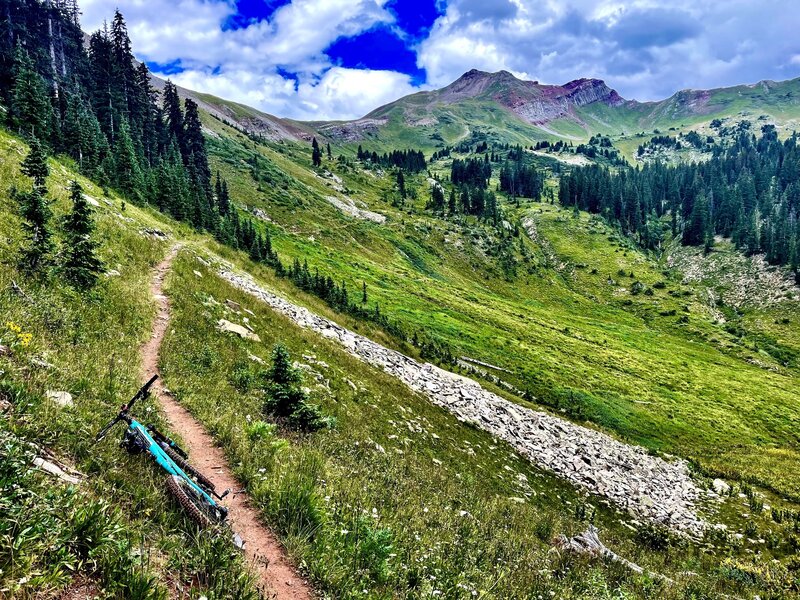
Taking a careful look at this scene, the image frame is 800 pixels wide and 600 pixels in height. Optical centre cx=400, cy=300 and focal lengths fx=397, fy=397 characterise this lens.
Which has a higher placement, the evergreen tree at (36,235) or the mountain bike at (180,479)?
the evergreen tree at (36,235)

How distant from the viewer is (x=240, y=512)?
675 centimetres

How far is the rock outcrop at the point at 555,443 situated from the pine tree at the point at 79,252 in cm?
1422

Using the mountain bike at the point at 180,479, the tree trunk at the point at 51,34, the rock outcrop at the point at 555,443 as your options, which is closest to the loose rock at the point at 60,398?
the mountain bike at the point at 180,479

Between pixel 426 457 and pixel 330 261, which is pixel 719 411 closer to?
pixel 426 457

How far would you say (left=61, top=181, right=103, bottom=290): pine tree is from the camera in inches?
577

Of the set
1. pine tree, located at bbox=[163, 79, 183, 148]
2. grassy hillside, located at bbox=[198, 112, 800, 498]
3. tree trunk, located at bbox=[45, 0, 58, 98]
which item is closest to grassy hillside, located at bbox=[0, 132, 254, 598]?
grassy hillside, located at bbox=[198, 112, 800, 498]

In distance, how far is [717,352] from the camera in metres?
76.4

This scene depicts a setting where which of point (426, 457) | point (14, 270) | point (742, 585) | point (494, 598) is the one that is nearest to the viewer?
point (494, 598)

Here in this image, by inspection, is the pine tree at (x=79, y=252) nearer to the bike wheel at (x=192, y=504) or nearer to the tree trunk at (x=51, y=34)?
the bike wheel at (x=192, y=504)

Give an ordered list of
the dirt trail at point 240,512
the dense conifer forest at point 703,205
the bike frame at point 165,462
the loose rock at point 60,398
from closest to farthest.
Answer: the dirt trail at point 240,512, the bike frame at point 165,462, the loose rock at point 60,398, the dense conifer forest at point 703,205

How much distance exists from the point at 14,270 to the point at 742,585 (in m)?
30.0

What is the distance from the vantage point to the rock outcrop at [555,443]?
87.7 feet

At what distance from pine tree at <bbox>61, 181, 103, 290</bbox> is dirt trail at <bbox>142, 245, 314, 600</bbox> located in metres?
4.40

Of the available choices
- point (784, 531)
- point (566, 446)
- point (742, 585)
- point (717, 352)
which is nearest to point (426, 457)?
point (742, 585)
